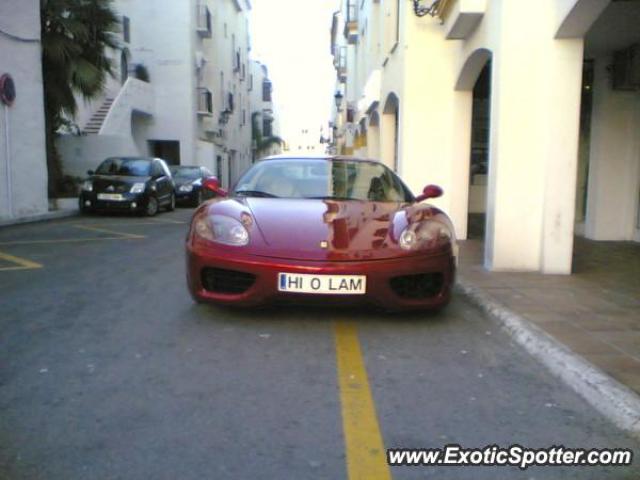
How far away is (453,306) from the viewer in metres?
5.35

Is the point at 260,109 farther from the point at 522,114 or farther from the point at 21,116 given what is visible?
the point at 522,114

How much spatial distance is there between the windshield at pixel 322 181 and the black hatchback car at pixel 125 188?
9.55m

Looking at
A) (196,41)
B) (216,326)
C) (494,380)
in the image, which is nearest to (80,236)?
(216,326)

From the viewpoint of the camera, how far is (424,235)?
455 cm

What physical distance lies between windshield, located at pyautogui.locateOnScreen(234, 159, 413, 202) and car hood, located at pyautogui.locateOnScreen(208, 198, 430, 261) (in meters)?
0.32

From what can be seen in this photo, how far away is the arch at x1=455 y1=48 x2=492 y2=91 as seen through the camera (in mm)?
8252

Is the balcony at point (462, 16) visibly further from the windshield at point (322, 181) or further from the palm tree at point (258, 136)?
the palm tree at point (258, 136)

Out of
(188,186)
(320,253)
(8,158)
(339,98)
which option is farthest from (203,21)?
(320,253)

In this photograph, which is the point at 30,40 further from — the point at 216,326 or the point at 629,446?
the point at 629,446

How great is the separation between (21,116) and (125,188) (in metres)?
2.76

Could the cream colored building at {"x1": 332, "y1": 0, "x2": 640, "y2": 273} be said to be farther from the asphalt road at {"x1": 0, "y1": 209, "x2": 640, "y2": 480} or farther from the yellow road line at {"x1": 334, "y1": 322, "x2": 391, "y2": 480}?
the yellow road line at {"x1": 334, "y1": 322, "x2": 391, "y2": 480}

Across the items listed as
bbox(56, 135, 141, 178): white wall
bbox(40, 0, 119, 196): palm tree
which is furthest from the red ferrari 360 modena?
bbox(56, 135, 141, 178): white wall

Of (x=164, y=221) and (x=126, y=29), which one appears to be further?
(x=126, y=29)

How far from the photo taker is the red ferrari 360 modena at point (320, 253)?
4.25 metres
